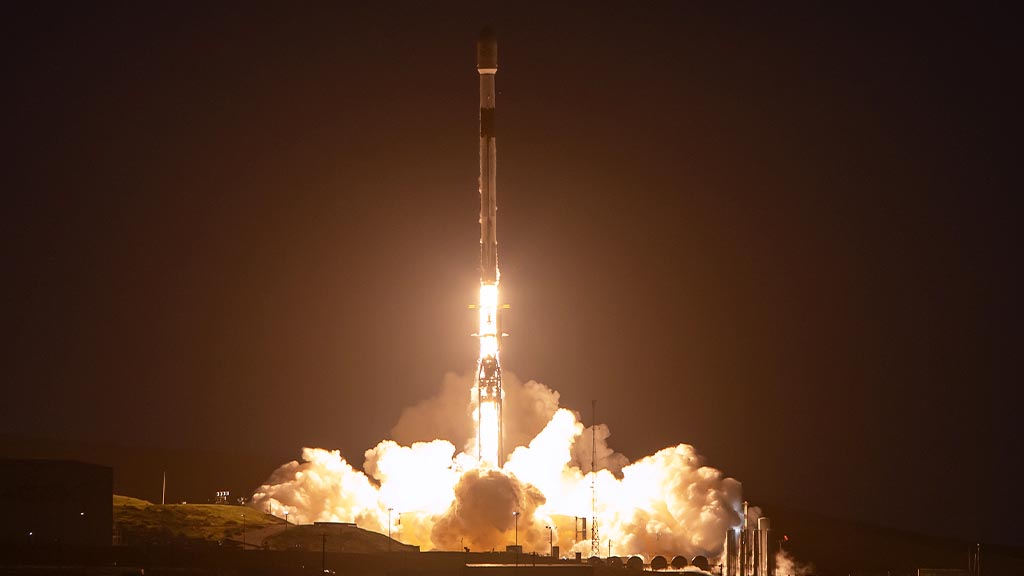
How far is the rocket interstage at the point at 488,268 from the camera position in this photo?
512 feet

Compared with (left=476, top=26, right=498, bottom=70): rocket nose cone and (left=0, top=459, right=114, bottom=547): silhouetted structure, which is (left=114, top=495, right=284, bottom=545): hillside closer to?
(left=0, top=459, right=114, bottom=547): silhouetted structure

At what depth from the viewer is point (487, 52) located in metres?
157

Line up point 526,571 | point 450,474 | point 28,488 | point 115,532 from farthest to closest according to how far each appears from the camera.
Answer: point 450,474
point 115,532
point 28,488
point 526,571

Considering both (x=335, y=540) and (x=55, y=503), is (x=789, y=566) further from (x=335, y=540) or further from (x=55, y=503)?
(x=55, y=503)

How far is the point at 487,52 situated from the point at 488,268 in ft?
54.8

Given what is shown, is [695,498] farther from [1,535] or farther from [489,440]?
[1,535]

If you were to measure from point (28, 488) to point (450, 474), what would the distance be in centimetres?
3500

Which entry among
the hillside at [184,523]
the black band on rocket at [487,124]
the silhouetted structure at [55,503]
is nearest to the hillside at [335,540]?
the hillside at [184,523]

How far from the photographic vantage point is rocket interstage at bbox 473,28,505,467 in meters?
156

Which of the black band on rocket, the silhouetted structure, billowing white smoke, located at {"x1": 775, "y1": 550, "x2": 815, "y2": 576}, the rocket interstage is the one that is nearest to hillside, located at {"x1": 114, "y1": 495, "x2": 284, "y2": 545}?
the silhouetted structure

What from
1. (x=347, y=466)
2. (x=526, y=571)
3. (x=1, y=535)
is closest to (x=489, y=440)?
(x=347, y=466)

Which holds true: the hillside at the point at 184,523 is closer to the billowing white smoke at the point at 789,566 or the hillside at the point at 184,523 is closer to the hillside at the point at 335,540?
the hillside at the point at 335,540

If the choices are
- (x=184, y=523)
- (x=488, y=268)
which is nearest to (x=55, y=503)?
(x=184, y=523)

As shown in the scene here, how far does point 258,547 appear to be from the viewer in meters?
146
